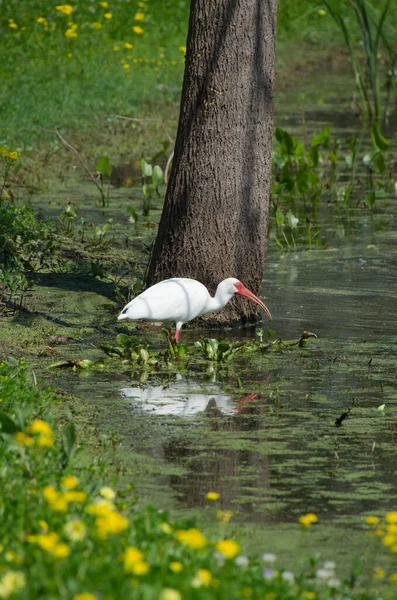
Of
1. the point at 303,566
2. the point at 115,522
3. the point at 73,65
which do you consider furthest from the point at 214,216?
the point at 73,65

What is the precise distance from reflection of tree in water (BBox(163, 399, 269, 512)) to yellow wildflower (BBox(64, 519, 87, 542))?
1.22 metres

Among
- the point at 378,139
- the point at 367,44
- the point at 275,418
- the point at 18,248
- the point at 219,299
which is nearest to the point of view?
the point at 275,418

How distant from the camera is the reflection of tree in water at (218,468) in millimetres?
5123

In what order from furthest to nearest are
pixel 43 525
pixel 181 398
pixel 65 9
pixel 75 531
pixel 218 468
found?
pixel 65 9
pixel 181 398
pixel 218 468
pixel 43 525
pixel 75 531

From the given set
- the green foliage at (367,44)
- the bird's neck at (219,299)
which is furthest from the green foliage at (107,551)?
the green foliage at (367,44)

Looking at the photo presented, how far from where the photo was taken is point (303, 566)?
A: 418 cm

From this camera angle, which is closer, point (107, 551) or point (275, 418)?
point (107, 551)

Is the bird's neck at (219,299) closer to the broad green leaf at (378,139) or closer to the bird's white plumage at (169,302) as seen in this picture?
the bird's white plumage at (169,302)

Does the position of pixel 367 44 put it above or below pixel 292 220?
above

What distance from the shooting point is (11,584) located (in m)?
3.21

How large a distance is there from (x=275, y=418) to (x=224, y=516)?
1558 mm

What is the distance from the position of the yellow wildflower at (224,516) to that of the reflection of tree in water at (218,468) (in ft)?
0.55

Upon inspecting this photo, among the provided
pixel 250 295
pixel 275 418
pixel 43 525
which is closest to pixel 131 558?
pixel 43 525

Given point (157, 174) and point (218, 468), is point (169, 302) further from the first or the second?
point (157, 174)
